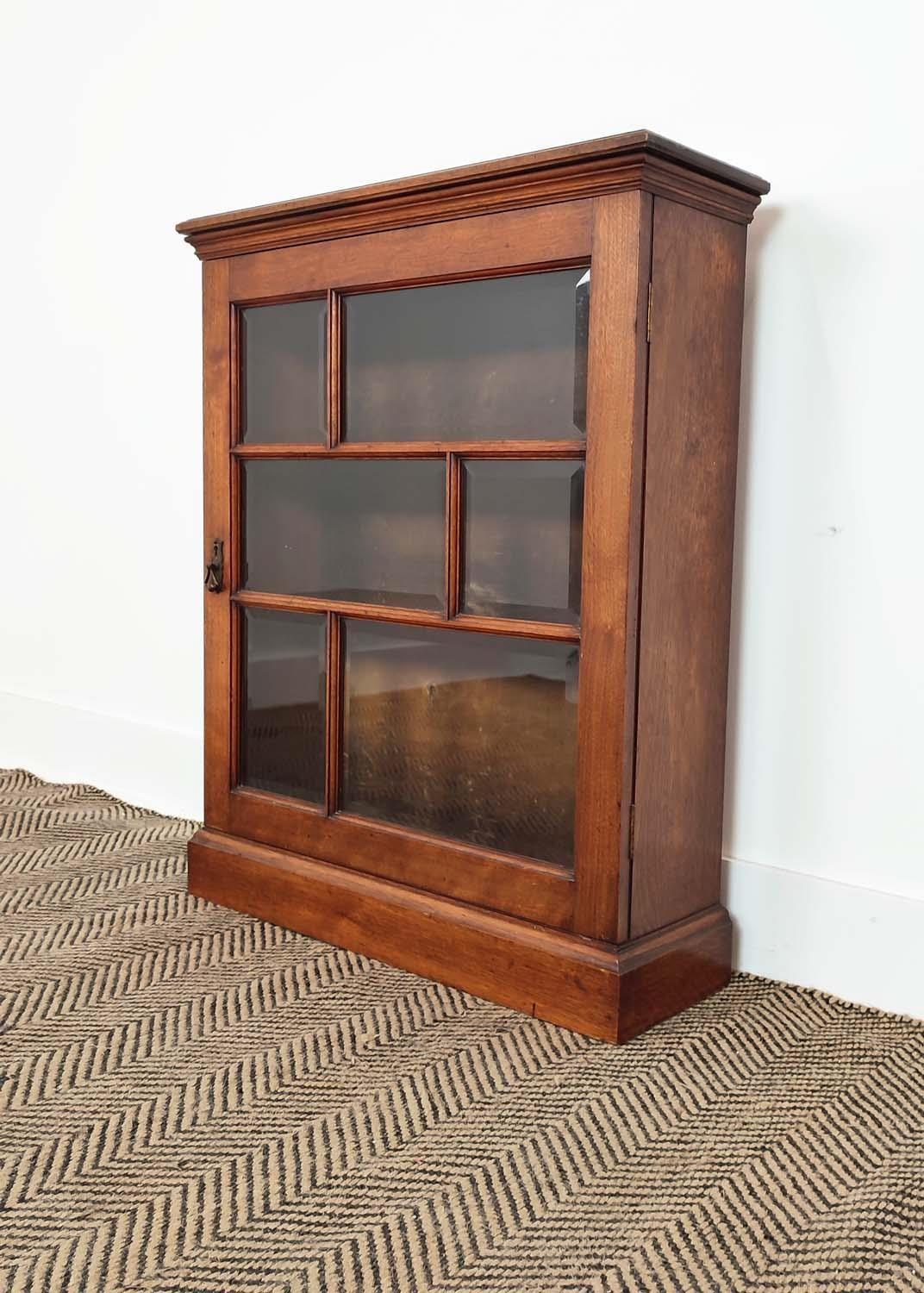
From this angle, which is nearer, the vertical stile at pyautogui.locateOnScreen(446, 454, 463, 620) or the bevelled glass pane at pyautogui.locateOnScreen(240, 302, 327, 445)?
the vertical stile at pyautogui.locateOnScreen(446, 454, 463, 620)

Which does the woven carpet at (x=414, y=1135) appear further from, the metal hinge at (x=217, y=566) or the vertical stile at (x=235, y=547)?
the metal hinge at (x=217, y=566)

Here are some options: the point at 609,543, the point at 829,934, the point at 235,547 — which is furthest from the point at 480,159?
the point at 829,934

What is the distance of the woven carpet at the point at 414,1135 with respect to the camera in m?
1.07

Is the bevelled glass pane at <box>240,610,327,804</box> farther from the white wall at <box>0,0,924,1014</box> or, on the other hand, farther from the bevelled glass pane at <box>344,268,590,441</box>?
the white wall at <box>0,0,924,1014</box>

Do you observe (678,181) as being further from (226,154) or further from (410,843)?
(226,154)

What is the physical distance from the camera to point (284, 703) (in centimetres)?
186

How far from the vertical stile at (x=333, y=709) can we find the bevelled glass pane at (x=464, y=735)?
0.5 inches

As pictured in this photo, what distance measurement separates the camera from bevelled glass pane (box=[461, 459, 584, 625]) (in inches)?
59.3

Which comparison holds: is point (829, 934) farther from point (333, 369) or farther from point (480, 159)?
point (480, 159)

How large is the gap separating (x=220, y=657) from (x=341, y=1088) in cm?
77

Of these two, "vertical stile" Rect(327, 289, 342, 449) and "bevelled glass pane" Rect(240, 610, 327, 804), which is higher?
"vertical stile" Rect(327, 289, 342, 449)

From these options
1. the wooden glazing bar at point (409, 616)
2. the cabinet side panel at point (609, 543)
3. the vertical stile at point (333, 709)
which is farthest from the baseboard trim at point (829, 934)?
the vertical stile at point (333, 709)

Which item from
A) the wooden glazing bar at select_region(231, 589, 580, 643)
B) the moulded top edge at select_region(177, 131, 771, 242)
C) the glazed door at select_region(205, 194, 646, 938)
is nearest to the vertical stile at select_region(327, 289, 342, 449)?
the glazed door at select_region(205, 194, 646, 938)

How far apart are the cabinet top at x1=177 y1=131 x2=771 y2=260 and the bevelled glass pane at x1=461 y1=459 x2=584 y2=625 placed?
1.05ft
